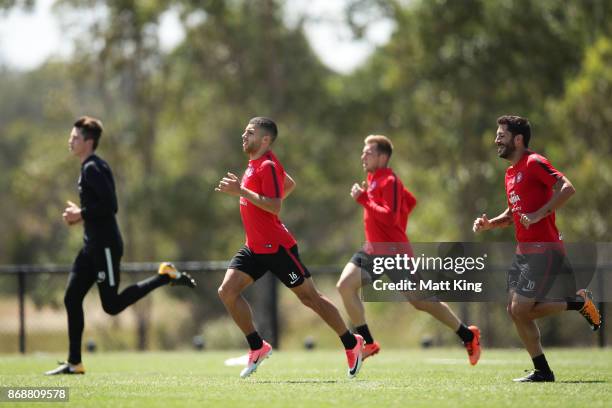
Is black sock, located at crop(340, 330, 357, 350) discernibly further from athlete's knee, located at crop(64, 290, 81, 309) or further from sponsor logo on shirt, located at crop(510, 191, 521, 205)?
athlete's knee, located at crop(64, 290, 81, 309)

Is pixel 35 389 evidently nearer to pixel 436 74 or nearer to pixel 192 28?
pixel 436 74

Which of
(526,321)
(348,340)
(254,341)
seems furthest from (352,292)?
→ (526,321)

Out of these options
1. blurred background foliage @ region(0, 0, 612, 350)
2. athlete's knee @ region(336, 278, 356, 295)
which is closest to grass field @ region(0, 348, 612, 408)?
athlete's knee @ region(336, 278, 356, 295)

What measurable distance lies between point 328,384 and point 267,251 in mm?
1346

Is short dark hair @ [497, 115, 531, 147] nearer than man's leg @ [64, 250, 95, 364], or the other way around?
short dark hair @ [497, 115, 531, 147]

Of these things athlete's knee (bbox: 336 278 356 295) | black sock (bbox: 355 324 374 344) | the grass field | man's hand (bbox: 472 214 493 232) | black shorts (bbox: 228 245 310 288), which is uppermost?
man's hand (bbox: 472 214 493 232)

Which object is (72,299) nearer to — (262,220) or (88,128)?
(88,128)

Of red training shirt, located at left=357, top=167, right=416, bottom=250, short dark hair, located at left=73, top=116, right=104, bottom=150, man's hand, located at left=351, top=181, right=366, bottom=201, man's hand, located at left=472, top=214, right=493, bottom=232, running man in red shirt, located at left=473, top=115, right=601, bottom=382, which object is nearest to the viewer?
running man in red shirt, located at left=473, top=115, right=601, bottom=382

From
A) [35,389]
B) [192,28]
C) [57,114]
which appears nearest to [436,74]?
[192,28]

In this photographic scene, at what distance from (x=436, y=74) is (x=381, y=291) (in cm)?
1632

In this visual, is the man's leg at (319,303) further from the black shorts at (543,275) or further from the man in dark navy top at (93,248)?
the man in dark navy top at (93,248)

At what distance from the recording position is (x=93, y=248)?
10617 millimetres

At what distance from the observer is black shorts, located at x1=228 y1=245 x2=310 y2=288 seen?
9.45 metres

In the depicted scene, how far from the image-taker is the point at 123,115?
116ft
